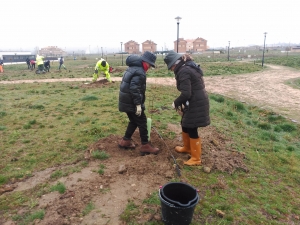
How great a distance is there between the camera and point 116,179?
4.04 meters

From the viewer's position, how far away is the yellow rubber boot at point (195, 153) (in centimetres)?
443

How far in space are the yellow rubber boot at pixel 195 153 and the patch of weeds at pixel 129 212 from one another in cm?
148

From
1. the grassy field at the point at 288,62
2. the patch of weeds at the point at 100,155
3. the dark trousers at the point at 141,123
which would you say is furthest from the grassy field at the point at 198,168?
the grassy field at the point at 288,62

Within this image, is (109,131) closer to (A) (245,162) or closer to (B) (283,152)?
(A) (245,162)

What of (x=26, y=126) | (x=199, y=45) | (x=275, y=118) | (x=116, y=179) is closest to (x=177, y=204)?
(x=116, y=179)

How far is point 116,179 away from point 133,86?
1.62m

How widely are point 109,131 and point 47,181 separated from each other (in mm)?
2375

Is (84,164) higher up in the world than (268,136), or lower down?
higher up

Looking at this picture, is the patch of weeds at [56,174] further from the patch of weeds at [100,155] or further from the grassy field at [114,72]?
the grassy field at [114,72]

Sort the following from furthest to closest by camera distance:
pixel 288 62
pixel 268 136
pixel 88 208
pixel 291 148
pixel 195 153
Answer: pixel 288 62, pixel 268 136, pixel 291 148, pixel 195 153, pixel 88 208

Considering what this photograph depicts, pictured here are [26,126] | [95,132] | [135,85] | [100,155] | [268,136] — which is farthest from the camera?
[26,126]

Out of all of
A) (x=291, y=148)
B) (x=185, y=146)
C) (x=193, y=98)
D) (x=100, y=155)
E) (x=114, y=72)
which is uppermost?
(x=193, y=98)

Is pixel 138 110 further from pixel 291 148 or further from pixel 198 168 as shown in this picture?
pixel 291 148

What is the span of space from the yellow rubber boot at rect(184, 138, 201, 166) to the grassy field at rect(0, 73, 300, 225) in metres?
0.19
